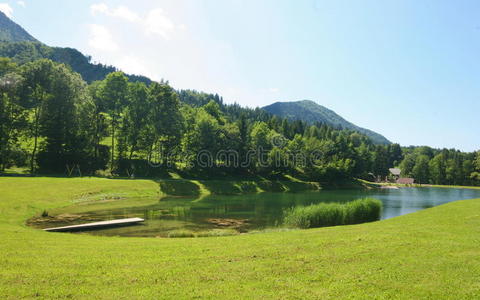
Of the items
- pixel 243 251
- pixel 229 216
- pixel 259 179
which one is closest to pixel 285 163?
pixel 259 179

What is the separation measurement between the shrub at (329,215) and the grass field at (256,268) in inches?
446

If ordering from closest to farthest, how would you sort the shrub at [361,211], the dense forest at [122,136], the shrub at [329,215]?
the shrub at [329,215] → the shrub at [361,211] → the dense forest at [122,136]

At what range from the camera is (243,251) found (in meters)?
15.1

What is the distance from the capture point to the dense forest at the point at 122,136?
5953cm

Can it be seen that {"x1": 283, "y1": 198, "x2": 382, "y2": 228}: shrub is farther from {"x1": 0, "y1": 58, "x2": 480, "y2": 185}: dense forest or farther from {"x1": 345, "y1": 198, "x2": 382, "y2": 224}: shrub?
{"x1": 0, "y1": 58, "x2": 480, "y2": 185}: dense forest

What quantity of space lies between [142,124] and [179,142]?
1091cm

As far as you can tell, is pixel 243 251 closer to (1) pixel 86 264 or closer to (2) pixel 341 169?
(1) pixel 86 264

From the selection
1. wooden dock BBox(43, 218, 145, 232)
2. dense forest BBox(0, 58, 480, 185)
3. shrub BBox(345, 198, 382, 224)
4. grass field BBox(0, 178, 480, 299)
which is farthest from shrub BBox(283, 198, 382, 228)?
dense forest BBox(0, 58, 480, 185)

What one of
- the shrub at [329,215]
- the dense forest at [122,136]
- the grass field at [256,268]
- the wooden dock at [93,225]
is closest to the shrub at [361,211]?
the shrub at [329,215]

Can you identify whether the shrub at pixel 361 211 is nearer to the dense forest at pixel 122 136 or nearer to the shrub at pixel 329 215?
the shrub at pixel 329 215

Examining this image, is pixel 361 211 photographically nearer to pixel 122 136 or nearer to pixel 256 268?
pixel 256 268

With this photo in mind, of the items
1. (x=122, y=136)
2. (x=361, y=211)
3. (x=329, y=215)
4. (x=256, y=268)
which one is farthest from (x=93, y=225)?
(x=122, y=136)

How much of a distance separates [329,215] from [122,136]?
2374 inches

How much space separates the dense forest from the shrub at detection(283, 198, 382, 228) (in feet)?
163
